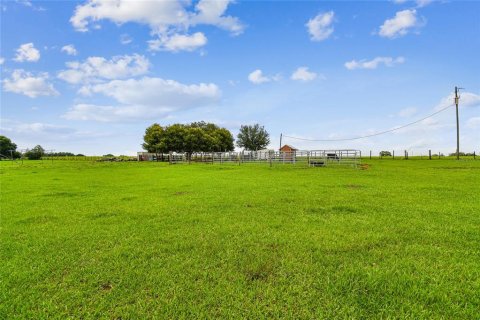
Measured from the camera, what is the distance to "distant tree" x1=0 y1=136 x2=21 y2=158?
217ft

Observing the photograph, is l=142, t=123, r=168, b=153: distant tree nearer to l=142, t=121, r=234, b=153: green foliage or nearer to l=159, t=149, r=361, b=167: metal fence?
l=142, t=121, r=234, b=153: green foliage

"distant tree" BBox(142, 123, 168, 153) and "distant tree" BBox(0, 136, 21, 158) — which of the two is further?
"distant tree" BBox(0, 136, 21, 158)

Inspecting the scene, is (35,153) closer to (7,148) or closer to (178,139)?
(7,148)

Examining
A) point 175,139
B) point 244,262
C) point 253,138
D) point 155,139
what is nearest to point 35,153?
point 155,139

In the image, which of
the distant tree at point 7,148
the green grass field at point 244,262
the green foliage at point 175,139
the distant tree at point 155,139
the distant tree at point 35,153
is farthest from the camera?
the distant tree at point 7,148

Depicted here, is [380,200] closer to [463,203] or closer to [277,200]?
[463,203]

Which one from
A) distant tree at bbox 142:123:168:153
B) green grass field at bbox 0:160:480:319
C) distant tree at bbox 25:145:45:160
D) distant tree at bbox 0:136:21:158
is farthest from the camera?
distant tree at bbox 0:136:21:158

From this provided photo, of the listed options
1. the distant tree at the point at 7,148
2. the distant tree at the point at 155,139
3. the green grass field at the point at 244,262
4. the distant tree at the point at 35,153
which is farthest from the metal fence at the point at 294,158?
the distant tree at the point at 7,148

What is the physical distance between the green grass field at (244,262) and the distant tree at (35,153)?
62.2 m

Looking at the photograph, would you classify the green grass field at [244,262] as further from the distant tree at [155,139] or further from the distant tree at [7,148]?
the distant tree at [7,148]

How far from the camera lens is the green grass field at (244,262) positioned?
297 cm

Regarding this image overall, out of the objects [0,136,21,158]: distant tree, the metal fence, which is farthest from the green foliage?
[0,136,21,158]: distant tree

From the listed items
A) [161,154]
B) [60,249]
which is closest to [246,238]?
[60,249]

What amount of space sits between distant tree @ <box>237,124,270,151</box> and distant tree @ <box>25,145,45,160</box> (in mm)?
43715
